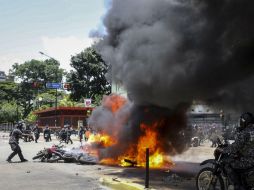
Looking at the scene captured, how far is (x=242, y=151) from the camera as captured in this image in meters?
7.37

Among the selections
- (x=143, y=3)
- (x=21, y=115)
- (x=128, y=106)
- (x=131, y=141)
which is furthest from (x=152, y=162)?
(x=21, y=115)

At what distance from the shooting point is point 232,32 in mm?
12703

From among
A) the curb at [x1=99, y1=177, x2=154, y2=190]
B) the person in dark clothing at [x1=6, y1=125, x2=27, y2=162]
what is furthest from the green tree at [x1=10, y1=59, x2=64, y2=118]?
the curb at [x1=99, y1=177, x2=154, y2=190]

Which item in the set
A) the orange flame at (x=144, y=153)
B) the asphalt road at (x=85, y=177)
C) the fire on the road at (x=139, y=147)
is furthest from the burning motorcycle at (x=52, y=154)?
the orange flame at (x=144, y=153)

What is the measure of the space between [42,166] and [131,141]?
11.0 ft

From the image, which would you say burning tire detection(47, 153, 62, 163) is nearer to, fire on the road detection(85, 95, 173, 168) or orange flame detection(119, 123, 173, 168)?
fire on the road detection(85, 95, 173, 168)

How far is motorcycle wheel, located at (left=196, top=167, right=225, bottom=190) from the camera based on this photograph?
25.8 ft

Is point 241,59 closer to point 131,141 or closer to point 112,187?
point 131,141

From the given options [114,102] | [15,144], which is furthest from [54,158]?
[114,102]

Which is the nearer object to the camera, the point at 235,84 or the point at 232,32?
the point at 232,32

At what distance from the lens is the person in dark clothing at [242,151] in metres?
7.26

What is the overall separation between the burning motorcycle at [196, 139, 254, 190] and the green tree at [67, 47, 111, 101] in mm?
49869

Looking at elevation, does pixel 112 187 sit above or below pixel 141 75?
below

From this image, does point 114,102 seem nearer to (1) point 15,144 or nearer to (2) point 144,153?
(2) point 144,153
